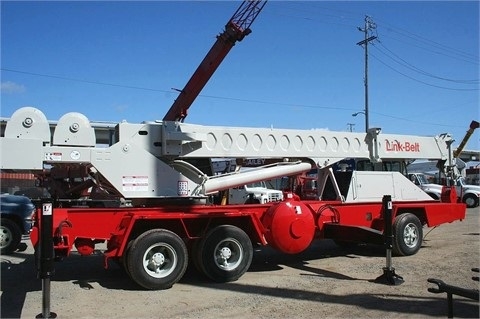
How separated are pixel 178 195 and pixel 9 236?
18.6ft

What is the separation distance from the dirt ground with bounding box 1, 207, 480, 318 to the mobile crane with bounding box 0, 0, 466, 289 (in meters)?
0.49

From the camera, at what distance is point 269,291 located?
25.0 feet

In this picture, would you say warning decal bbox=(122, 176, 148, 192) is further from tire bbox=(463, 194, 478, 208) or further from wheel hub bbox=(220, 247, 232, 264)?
tire bbox=(463, 194, 478, 208)

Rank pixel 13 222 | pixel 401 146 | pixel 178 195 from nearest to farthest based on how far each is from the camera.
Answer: pixel 178 195, pixel 401 146, pixel 13 222

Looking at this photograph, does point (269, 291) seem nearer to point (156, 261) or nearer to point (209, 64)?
point (156, 261)

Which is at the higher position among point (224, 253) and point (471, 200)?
point (471, 200)

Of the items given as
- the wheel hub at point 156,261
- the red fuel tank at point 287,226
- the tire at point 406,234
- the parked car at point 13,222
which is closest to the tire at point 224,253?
the red fuel tank at point 287,226

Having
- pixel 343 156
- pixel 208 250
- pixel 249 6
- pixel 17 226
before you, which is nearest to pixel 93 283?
pixel 208 250

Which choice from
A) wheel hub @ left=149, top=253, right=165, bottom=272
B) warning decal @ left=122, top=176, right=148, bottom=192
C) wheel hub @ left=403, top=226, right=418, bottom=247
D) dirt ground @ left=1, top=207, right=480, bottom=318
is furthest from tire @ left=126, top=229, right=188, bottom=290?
wheel hub @ left=403, top=226, right=418, bottom=247

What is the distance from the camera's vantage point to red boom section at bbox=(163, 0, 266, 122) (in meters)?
→ 21.0

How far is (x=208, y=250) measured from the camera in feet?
27.2

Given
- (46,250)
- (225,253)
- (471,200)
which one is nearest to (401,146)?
(225,253)

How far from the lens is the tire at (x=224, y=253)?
27.1ft

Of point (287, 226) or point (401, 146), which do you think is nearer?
point (287, 226)
